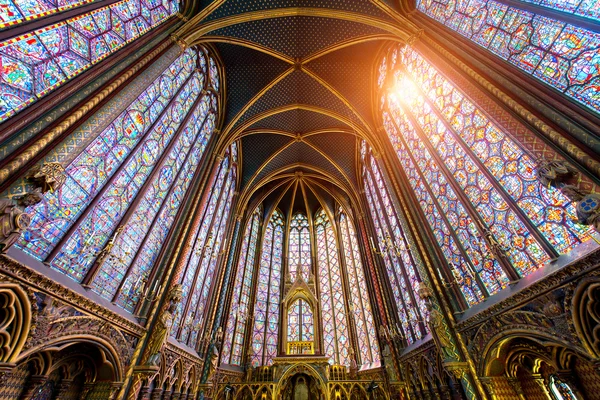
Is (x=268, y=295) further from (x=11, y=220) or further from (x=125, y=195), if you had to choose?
(x=11, y=220)

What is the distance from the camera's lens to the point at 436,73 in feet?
29.5

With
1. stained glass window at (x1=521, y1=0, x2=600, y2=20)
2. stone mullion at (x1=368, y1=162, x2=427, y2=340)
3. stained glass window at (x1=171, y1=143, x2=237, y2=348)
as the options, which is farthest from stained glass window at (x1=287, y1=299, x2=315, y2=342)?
stained glass window at (x1=521, y1=0, x2=600, y2=20)

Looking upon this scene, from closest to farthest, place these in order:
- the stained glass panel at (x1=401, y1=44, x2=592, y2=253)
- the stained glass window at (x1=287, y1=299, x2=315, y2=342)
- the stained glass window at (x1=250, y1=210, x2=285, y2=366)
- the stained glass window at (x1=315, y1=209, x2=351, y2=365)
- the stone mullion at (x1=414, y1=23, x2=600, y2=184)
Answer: the stone mullion at (x1=414, y1=23, x2=600, y2=184), the stained glass panel at (x1=401, y1=44, x2=592, y2=253), the stained glass window at (x1=287, y1=299, x2=315, y2=342), the stained glass window at (x1=250, y1=210, x2=285, y2=366), the stained glass window at (x1=315, y1=209, x2=351, y2=365)

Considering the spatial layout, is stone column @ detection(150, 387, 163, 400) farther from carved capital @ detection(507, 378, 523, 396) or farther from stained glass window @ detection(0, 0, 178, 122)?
carved capital @ detection(507, 378, 523, 396)

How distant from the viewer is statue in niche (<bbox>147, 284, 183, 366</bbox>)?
7.33 metres

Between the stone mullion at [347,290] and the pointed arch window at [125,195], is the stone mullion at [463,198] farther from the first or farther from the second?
the stone mullion at [347,290]

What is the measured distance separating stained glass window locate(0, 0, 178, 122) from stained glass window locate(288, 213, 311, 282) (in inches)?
605

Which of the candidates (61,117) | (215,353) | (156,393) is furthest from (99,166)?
(215,353)

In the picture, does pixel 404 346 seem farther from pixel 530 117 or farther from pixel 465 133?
pixel 530 117

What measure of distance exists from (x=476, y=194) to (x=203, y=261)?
35.6 feet

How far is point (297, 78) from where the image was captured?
14648 mm

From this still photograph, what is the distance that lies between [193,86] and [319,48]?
645cm

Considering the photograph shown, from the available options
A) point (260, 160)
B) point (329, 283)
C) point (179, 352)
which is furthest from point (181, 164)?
point (329, 283)

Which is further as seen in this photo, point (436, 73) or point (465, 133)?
point (436, 73)
